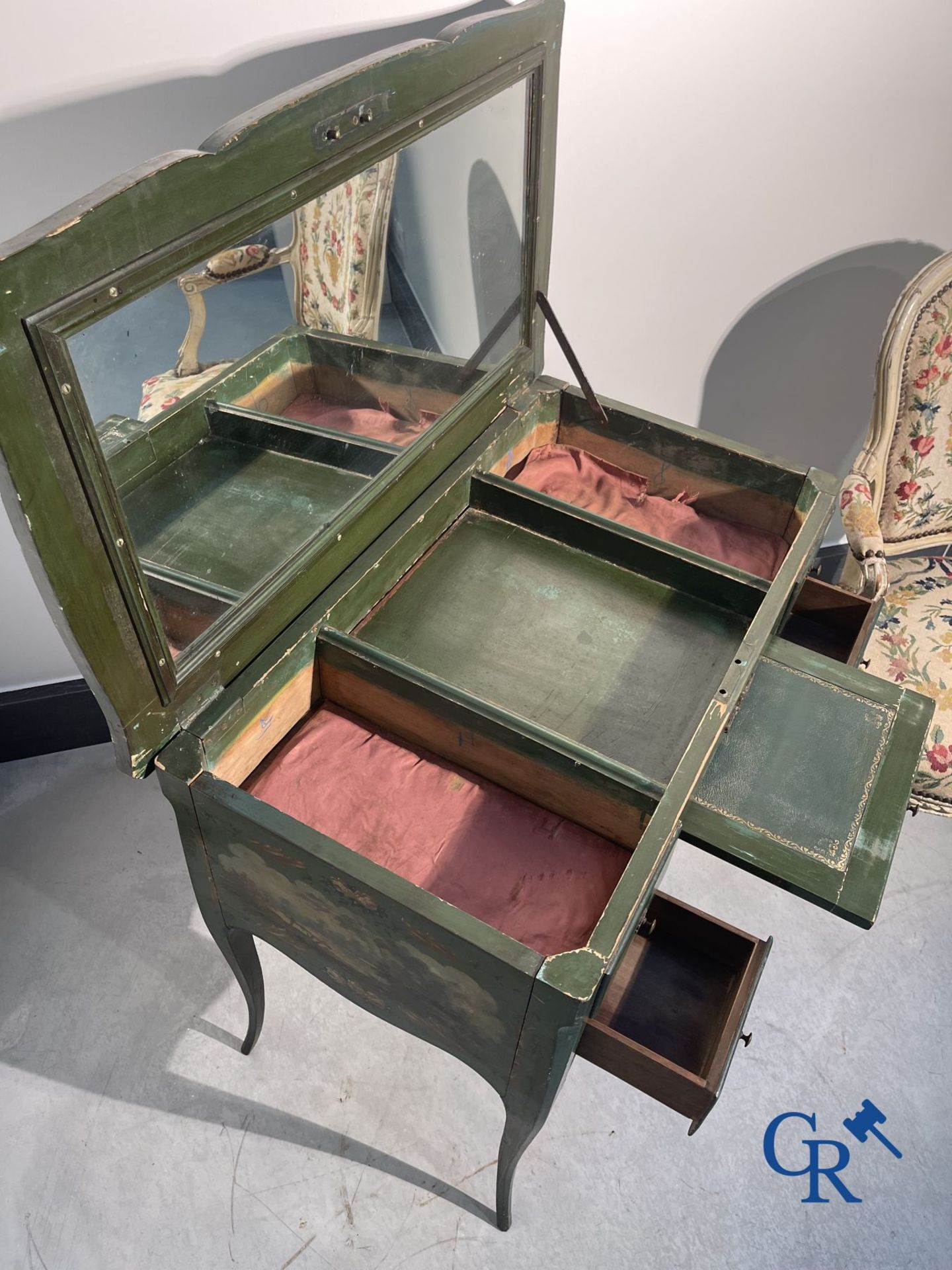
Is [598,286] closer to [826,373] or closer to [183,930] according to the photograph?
[826,373]

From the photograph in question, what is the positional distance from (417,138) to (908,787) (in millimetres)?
1086

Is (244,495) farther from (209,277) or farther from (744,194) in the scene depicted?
(744,194)

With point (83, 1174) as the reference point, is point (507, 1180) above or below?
above

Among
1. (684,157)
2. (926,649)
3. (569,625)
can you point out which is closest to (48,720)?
(569,625)

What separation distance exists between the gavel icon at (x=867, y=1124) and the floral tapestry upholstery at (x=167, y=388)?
5.91ft

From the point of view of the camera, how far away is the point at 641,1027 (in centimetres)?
131

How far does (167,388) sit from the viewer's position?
1043 mm

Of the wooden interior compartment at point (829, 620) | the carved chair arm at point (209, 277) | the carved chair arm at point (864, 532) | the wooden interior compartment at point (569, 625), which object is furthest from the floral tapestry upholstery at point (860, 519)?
the carved chair arm at point (209, 277)

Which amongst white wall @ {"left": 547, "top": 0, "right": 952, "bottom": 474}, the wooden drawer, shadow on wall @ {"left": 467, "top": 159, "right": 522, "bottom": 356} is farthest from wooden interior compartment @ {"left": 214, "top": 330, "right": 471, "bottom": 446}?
the wooden drawer

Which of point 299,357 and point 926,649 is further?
point 926,649

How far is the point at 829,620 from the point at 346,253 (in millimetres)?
1069

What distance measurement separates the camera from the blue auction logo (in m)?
1.65

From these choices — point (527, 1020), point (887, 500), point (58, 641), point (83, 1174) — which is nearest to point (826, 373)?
point (887, 500)

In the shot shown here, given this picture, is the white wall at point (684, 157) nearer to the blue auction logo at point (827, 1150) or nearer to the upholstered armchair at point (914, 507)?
the upholstered armchair at point (914, 507)
